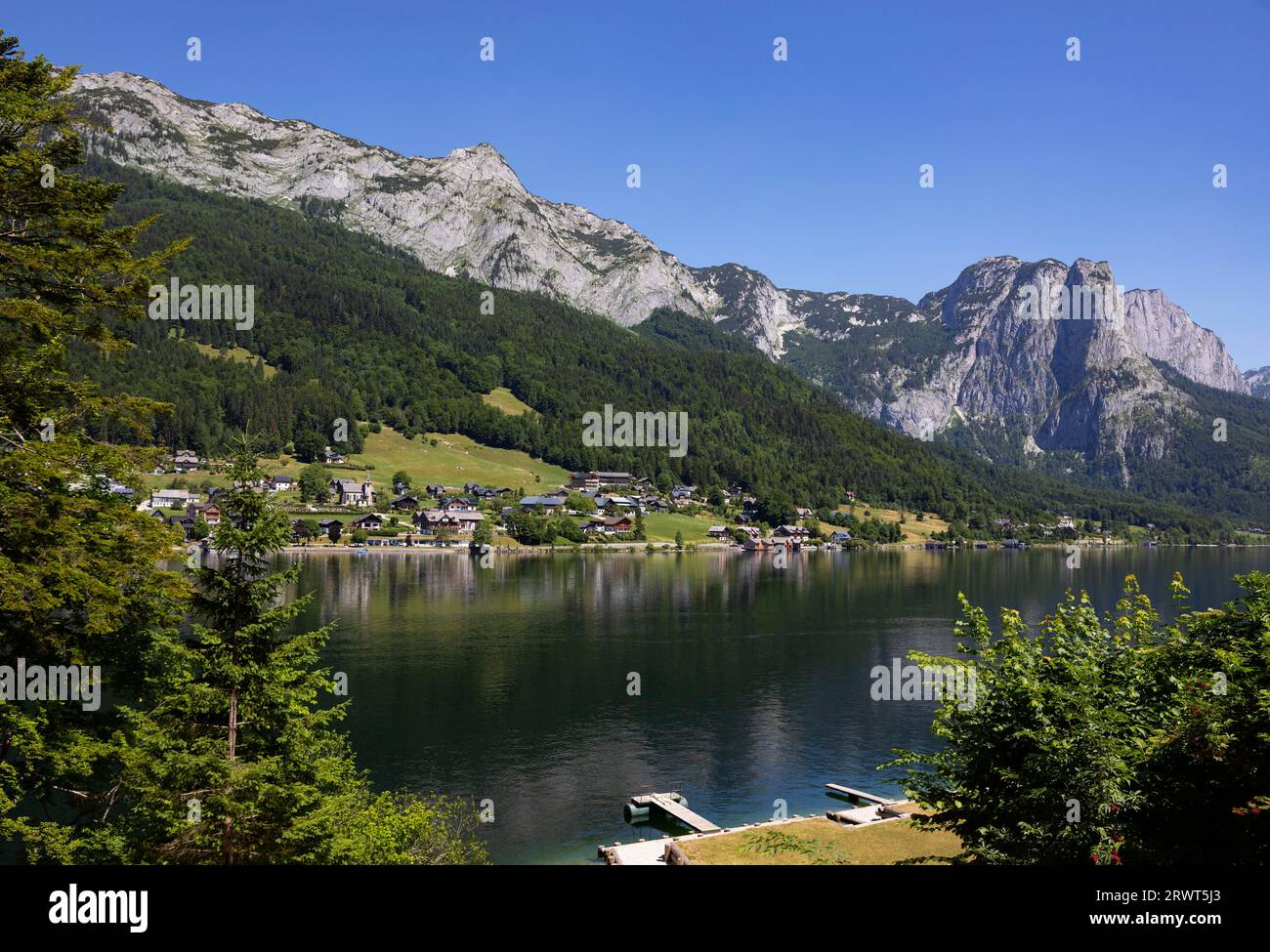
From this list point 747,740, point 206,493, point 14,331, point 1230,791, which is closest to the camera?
point 1230,791

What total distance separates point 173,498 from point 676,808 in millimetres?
162099

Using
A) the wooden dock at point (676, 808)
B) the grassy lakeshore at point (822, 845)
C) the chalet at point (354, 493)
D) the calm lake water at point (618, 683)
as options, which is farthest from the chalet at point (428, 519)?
the grassy lakeshore at point (822, 845)

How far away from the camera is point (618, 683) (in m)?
67.1

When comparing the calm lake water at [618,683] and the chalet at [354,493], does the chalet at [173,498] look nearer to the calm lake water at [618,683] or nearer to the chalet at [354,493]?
the chalet at [354,493]

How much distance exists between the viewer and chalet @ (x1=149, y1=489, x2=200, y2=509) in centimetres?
16538

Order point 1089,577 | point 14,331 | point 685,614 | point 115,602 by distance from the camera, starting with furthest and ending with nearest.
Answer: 1. point 1089,577
2. point 685,614
3. point 14,331
4. point 115,602

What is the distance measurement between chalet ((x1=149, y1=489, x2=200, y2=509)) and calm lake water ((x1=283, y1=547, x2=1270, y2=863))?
49.7 m

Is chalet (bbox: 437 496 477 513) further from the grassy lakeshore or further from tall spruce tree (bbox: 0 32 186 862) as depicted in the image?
tall spruce tree (bbox: 0 32 186 862)

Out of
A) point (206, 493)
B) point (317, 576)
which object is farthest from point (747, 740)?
point (206, 493)

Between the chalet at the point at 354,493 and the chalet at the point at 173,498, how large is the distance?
95.9 feet

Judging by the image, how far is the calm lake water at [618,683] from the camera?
4488 centimetres
